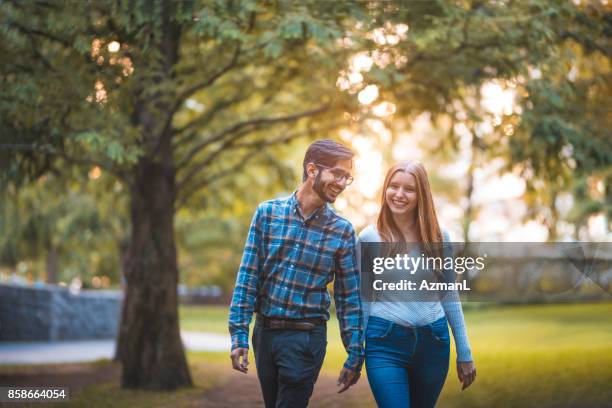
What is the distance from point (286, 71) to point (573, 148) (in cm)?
383

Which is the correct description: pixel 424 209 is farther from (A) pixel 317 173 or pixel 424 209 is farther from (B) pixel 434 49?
(B) pixel 434 49

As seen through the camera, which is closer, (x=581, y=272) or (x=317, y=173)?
(x=317, y=173)

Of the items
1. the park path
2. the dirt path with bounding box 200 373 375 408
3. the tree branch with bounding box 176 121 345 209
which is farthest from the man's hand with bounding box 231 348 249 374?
the park path

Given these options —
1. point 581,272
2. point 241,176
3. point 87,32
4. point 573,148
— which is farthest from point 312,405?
point 241,176

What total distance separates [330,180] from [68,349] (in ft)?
42.3

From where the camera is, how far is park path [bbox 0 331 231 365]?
42.1 feet

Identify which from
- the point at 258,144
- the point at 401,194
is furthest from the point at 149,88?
the point at 401,194

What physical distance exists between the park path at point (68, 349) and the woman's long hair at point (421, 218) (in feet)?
33.0

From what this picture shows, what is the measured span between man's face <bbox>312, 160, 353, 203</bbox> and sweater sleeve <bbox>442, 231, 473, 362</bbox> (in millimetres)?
689

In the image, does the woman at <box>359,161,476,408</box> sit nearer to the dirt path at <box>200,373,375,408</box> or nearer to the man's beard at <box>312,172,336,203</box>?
the man's beard at <box>312,172,336,203</box>

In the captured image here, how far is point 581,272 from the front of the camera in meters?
7.27

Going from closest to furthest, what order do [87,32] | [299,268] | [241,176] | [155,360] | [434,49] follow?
[299,268] < [87,32] < [434,49] < [155,360] < [241,176]

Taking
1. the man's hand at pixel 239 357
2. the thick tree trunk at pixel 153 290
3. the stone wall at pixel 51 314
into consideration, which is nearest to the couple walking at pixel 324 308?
the man's hand at pixel 239 357

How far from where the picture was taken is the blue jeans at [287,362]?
3516 millimetres
